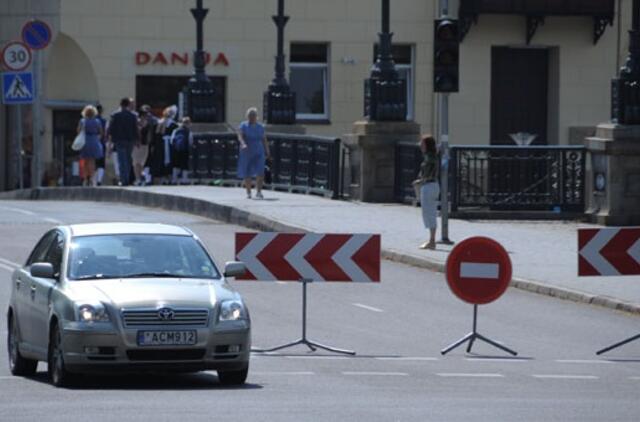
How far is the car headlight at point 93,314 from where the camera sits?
1402 cm

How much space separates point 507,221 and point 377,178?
3012 mm

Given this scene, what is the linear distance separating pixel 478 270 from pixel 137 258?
402cm

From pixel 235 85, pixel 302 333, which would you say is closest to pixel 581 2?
pixel 235 85

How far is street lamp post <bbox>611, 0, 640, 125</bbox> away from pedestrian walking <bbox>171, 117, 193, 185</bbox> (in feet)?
34.1

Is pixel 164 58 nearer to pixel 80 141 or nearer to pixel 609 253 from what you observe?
pixel 80 141

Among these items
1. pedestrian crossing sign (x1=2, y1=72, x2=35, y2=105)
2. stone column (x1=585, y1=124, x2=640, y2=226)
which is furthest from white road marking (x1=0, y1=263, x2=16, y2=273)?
pedestrian crossing sign (x1=2, y1=72, x2=35, y2=105)

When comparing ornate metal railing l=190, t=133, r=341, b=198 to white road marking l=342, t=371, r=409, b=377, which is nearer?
white road marking l=342, t=371, r=409, b=377

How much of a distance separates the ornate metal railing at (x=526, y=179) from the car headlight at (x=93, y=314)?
18.4 metres

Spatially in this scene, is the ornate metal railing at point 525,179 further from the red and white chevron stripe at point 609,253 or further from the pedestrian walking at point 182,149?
the red and white chevron stripe at point 609,253

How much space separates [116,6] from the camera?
162 feet

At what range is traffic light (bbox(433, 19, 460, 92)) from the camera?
2550 centimetres

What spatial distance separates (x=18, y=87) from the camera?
3753cm

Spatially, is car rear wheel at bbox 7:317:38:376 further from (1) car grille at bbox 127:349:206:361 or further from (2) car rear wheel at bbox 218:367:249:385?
(2) car rear wheel at bbox 218:367:249:385

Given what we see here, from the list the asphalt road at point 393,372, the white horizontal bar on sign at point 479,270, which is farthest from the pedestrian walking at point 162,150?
the white horizontal bar on sign at point 479,270
